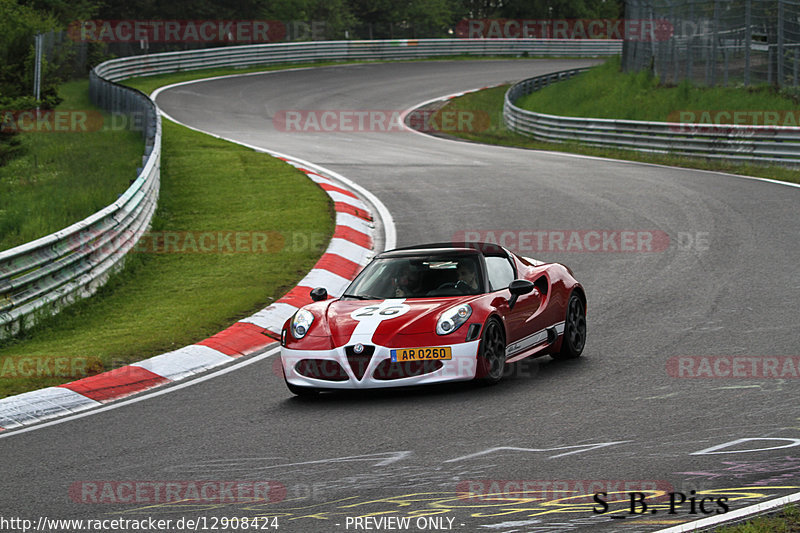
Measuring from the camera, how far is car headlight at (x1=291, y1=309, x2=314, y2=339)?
8.45 meters

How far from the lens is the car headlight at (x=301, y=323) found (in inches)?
333

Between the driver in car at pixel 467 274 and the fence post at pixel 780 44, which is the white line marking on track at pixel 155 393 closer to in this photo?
the driver in car at pixel 467 274

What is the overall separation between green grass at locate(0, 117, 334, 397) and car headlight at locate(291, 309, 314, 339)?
1901mm

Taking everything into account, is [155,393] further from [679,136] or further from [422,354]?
[679,136]

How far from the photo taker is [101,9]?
65.2m

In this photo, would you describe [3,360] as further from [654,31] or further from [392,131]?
[654,31]

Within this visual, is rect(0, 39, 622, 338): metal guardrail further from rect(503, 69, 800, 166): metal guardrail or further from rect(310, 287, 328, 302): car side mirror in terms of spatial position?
rect(503, 69, 800, 166): metal guardrail

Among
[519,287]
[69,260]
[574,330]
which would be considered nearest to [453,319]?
[519,287]

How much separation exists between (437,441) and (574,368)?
8.74ft

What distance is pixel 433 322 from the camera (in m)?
8.17

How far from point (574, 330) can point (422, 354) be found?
6.84 ft

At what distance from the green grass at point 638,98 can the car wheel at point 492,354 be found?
1756 cm

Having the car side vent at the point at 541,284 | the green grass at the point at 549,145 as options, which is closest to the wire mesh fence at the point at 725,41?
the green grass at the point at 549,145

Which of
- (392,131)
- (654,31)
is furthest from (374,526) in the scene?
(654,31)
